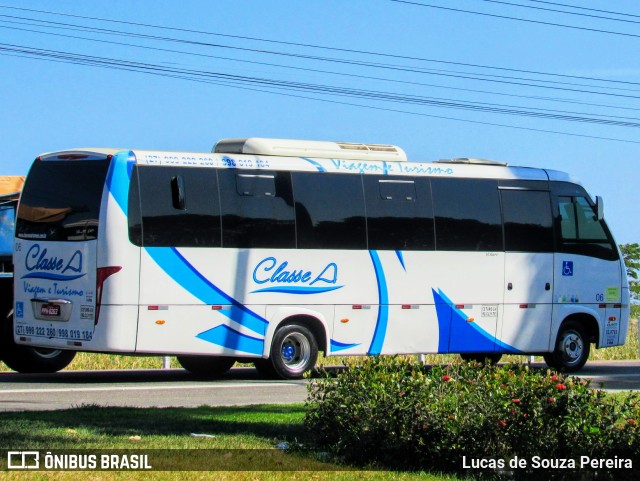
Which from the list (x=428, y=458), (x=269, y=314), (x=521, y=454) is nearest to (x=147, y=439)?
(x=428, y=458)

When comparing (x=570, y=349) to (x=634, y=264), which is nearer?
(x=570, y=349)

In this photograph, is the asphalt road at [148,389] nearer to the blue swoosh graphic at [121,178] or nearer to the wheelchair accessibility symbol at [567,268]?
the wheelchair accessibility symbol at [567,268]

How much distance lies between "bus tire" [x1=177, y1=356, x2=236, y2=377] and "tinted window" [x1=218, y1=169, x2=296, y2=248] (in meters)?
3.05

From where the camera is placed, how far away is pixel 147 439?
11.0m

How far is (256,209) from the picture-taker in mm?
19375

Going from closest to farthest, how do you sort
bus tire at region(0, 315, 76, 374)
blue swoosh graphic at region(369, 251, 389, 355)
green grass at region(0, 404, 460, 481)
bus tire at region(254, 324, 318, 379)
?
green grass at region(0, 404, 460, 481), bus tire at region(254, 324, 318, 379), bus tire at region(0, 315, 76, 374), blue swoosh graphic at region(369, 251, 389, 355)

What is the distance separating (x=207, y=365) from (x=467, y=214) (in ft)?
16.6

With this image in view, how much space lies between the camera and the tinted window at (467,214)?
21.3 m

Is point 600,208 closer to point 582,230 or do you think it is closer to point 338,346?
point 582,230

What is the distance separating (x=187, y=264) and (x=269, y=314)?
1707 mm

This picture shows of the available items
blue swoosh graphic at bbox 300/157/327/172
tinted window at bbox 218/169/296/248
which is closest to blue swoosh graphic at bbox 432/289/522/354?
blue swoosh graphic at bbox 300/157/327/172

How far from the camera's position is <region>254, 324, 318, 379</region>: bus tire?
65.1 feet

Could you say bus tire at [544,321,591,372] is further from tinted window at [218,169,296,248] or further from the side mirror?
tinted window at [218,169,296,248]

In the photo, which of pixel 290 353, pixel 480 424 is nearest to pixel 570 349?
pixel 290 353
